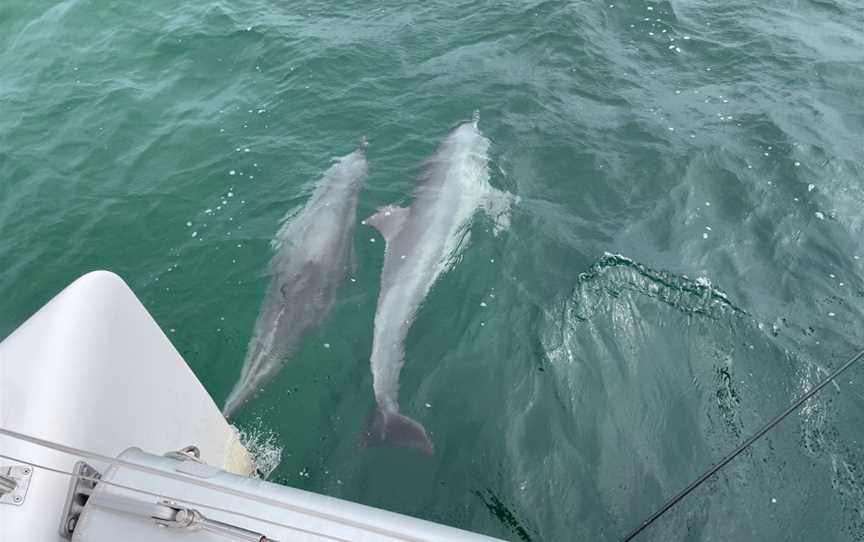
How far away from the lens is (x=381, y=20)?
45.7ft

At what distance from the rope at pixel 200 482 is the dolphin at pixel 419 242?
3.37 m

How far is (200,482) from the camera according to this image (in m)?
3.54

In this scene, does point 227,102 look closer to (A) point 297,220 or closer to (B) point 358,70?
(B) point 358,70

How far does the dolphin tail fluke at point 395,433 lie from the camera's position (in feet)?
22.1

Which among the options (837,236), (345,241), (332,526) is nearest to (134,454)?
(332,526)

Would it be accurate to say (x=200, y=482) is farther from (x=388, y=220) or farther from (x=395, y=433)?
(x=388, y=220)

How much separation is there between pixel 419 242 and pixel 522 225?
1.54 m

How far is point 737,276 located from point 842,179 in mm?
2874

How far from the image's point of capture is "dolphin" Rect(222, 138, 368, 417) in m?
7.51

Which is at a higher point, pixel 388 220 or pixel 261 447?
pixel 388 220

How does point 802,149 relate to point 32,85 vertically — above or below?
above

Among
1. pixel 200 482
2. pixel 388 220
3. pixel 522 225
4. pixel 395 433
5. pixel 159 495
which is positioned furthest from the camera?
pixel 388 220

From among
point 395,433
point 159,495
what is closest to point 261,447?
point 395,433

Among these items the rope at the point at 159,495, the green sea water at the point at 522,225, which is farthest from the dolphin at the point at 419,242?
the rope at the point at 159,495
